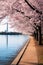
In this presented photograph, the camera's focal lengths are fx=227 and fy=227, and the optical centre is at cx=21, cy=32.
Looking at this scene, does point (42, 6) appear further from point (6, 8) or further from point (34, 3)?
point (6, 8)

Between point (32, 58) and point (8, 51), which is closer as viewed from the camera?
point (32, 58)

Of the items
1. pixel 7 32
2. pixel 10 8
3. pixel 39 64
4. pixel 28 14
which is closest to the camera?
pixel 39 64

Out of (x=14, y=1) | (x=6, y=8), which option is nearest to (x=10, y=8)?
(x=6, y=8)

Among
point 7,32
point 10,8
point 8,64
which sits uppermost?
point 10,8

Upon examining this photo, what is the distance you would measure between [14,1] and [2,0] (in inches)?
56.5

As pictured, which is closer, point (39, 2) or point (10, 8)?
point (39, 2)

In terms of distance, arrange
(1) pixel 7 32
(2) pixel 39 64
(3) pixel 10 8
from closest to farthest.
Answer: (2) pixel 39 64 < (3) pixel 10 8 < (1) pixel 7 32

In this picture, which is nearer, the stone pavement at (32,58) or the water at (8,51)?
the stone pavement at (32,58)

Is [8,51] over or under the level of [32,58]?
under

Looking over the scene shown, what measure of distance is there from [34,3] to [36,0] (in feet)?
0.83

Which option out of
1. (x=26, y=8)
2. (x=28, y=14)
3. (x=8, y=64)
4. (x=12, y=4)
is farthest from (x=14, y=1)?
(x=8, y=64)

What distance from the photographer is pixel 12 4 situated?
1661 centimetres

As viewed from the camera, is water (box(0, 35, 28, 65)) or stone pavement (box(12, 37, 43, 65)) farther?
water (box(0, 35, 28, 65))

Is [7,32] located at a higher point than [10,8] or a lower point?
lower
